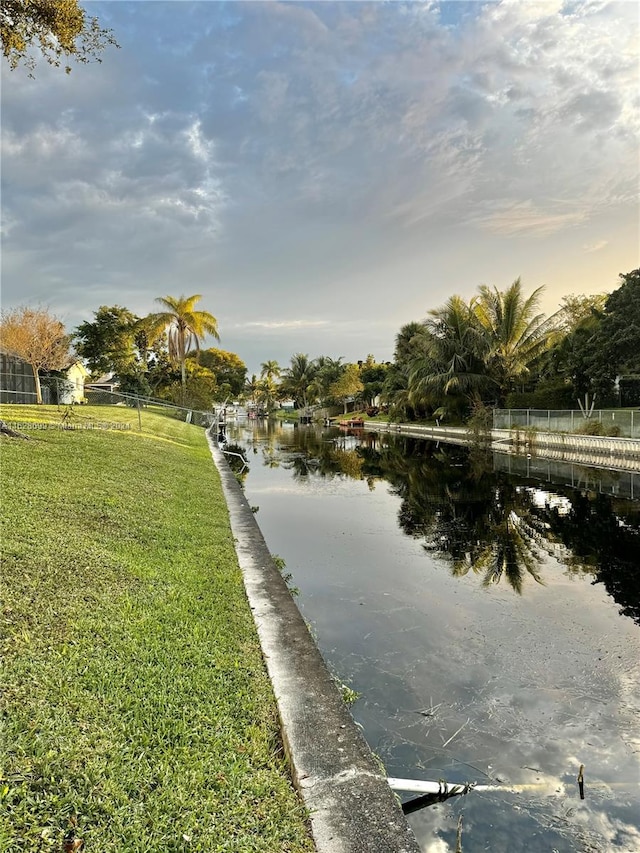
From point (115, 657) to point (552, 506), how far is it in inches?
438

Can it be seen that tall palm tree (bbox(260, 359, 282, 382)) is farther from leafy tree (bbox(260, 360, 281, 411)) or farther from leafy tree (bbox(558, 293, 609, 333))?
leafy tree (bbox(558, 293, 609, 333))

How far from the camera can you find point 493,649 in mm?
5270

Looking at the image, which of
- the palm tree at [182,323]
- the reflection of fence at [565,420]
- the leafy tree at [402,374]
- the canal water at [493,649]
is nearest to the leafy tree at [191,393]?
the palm tree at [182,323]

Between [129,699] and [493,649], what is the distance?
3613mm

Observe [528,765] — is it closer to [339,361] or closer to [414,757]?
[414,757]

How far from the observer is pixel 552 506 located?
12391mm

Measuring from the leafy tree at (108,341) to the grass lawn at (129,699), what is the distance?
42.7m

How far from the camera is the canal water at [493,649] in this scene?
322 cm

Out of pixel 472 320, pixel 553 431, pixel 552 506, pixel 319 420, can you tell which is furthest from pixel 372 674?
pixel 319 420

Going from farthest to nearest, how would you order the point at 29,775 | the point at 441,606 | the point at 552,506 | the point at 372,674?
the point at 552,506 < the point at 441,606 < the point at 372,674 < the point at 29,775

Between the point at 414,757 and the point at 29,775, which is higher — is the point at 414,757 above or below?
below

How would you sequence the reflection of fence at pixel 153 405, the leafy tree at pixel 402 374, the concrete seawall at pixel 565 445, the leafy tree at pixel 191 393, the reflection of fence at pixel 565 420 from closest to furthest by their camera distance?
1. the concrete seawall at pixel 565 445
2. the reflection of fence at pixel 565 420
3. the reflection of fence at pixel 153 405
4. the leafy tree at pixel 191 393
5. the leafy tree at pixel 402 374

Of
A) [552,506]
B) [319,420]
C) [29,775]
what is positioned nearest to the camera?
[29,775]

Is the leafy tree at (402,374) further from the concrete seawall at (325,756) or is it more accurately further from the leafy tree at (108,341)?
the concrete seawall at (325,756)
